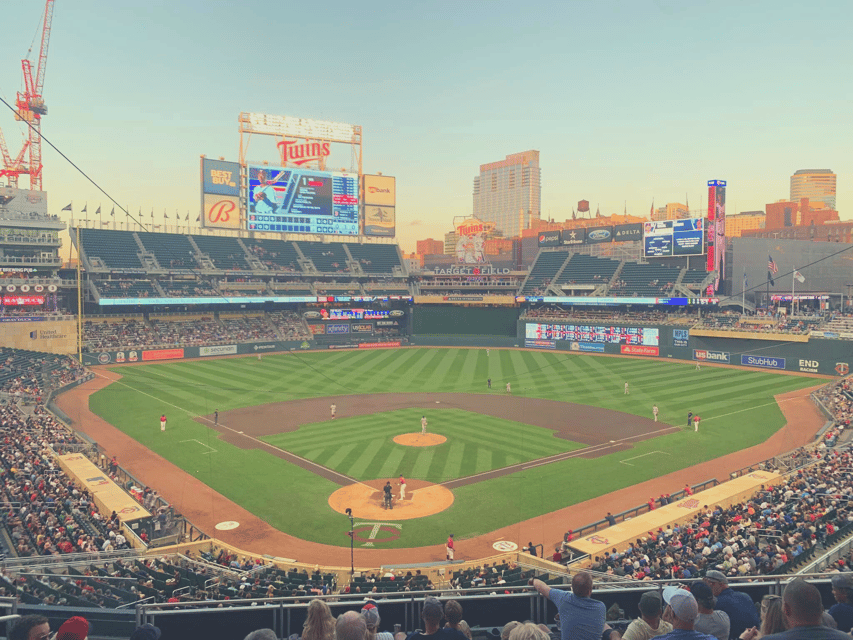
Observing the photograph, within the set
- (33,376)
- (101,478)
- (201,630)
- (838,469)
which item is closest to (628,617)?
(201,630)

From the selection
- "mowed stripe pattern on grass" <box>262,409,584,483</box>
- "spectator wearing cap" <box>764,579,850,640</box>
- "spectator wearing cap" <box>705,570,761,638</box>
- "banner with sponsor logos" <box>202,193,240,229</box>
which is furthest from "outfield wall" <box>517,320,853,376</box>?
"spectator wearing cap" <box>764,579,850,640</box>

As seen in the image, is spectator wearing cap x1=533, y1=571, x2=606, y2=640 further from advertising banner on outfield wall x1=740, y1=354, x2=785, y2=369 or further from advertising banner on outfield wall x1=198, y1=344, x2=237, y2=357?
advertising banner on outfield wall x1=198, y1=344, x2=237, y2=357

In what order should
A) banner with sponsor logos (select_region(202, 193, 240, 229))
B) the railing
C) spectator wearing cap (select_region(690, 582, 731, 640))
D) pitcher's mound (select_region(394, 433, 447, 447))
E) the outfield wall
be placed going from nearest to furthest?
spectator wearing cap (select_region(690, 582, 731, 640)) < the railing < pitcher's mound (select_region(394, 433, 447, 447)) < the outfield wall < banner with sponsor logos (select_region(202, 193, 240, 229))

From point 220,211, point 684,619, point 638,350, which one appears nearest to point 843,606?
point 684,619

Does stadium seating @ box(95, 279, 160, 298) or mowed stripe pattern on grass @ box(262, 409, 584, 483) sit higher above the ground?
stadium seating @ box(95, 279, 160, 298)

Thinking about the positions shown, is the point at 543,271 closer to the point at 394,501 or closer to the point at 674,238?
the point at 674,238

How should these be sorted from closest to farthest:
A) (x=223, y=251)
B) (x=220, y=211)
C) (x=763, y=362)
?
1. (x=763, y=362)
2. (x=220, y=211)
3. (x=223, y=251)

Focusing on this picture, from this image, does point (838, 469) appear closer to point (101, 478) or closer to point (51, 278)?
point (101, 478)

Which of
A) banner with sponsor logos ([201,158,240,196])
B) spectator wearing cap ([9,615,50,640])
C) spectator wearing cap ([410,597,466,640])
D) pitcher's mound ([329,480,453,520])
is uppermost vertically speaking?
banner with sponsor logos ([201,158,240,196])
